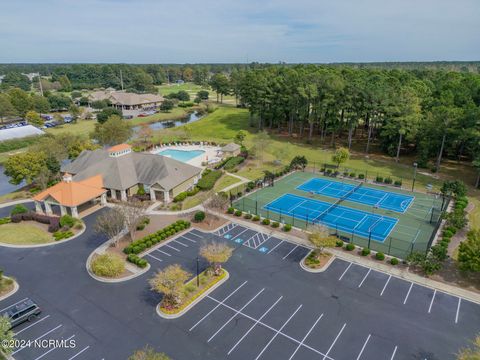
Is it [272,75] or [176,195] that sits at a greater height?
[272,75]

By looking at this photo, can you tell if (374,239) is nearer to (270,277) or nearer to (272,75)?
(270,277)

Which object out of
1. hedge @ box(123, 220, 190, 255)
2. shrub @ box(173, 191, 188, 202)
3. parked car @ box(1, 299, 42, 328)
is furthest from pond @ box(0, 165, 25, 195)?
parked car @ box(1, 299, 42, 328)

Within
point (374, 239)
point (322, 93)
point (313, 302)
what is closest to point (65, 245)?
point (313, 302)

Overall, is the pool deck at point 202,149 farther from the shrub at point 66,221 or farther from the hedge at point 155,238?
the shrub at point 66,221

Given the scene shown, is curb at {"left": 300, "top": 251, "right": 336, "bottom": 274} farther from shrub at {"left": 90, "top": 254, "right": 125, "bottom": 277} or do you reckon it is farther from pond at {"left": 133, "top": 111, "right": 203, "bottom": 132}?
pond at {"left": 133, "top": 111, "right": 203, "bottom": 132}

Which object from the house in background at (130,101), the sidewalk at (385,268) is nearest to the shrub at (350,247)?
the sidewalk at (385,268)

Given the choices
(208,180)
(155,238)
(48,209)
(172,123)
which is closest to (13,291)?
(155,238)
